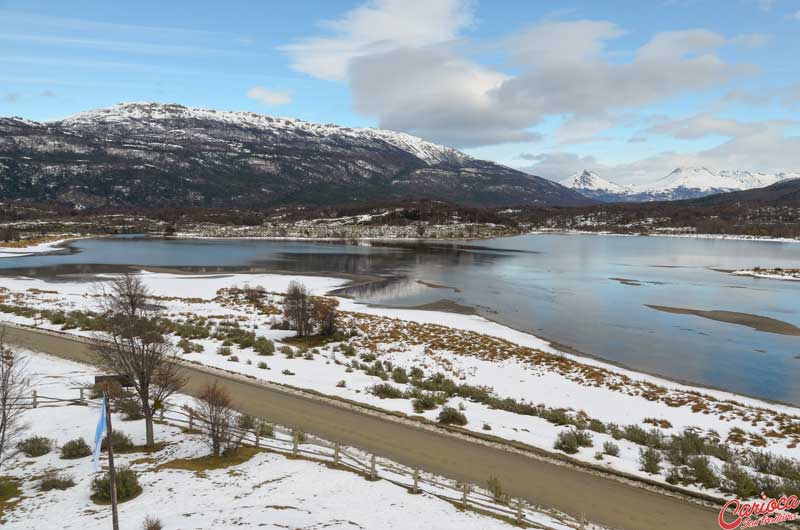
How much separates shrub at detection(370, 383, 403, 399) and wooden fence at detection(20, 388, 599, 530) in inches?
192

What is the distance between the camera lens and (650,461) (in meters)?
14.0

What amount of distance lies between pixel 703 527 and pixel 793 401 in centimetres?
1531

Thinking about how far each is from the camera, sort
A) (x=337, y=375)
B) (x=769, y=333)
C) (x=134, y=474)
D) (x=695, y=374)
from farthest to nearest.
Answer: (x=769, y=333)
(x=695, y=374)
(x=337, y=375)
(x=134, y=474)

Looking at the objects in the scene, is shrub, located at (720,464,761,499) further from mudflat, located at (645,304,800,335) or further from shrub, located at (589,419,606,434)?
mudflat, located at (645,304,800,335)

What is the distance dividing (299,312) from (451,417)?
57.4 ft

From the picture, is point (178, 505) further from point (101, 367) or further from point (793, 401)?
point (793, 401)

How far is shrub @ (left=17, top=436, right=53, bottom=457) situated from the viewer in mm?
14661

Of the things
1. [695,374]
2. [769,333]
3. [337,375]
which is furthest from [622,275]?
[337,375]

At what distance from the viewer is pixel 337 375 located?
23406mm

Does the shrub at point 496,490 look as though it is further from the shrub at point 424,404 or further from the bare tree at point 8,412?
the bare tree at point 8,412

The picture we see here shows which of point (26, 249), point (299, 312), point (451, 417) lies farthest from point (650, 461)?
point (26, 249)

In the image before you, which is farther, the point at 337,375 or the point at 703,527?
the point at 337,375

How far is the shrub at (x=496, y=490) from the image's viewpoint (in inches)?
476

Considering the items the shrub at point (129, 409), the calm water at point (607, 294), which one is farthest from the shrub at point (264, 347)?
the calm water at point (607, 294)
